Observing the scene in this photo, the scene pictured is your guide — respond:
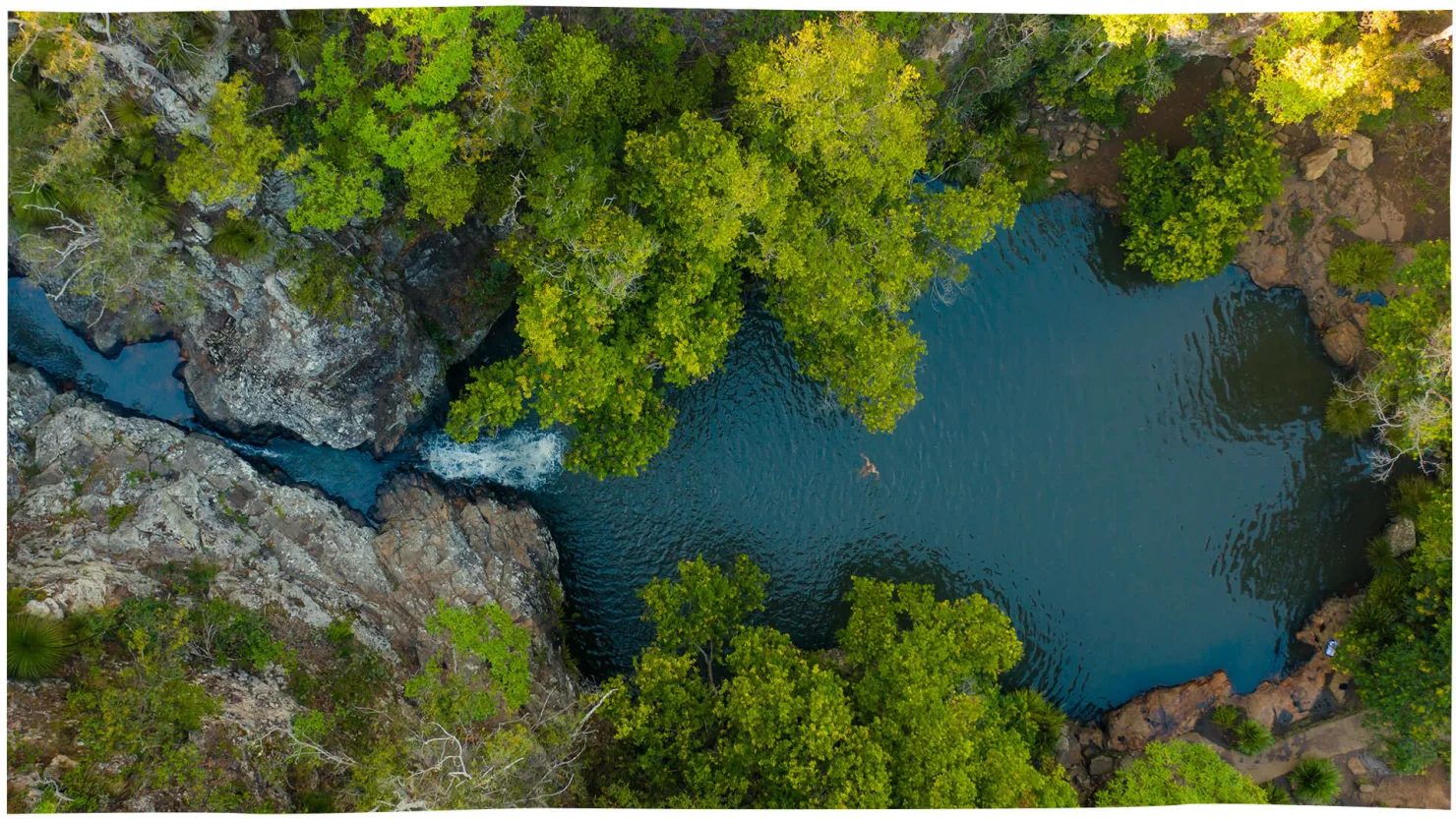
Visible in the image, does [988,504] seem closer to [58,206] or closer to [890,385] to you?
[890,385]

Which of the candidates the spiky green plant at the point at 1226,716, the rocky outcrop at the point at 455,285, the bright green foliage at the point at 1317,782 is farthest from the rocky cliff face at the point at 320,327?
the bright green foliage at the point at 1317,782

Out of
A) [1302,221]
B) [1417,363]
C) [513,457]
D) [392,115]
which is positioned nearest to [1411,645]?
[1417,363]

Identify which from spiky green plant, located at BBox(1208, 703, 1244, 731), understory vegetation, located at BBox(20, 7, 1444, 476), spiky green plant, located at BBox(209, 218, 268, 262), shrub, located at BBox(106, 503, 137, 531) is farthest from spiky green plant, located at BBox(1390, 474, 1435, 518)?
shrub, located at BBox(106, 503, 137, 531)

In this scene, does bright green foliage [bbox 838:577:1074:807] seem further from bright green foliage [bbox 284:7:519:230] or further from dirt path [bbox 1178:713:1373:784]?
bright green foliage [bbox 284:7:519:230]

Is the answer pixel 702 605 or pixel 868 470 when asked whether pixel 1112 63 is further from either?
pixel 702 605

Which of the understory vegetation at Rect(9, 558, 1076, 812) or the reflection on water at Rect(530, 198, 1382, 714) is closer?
the understory vegetation at Rect(9, 558, 1076, 812)
